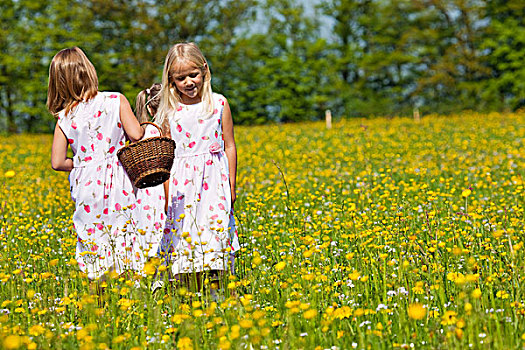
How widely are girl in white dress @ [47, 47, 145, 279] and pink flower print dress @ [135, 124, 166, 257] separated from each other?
0.25 feet

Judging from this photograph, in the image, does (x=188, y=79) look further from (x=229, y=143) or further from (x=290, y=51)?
(x=290, y=51)

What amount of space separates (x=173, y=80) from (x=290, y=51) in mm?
36840

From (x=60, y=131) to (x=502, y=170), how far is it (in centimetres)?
632

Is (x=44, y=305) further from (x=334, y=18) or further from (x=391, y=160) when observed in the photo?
(x=334, y=18)

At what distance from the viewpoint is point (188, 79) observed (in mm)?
4055

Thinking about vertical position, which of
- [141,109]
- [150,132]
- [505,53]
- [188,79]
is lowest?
[150,132]

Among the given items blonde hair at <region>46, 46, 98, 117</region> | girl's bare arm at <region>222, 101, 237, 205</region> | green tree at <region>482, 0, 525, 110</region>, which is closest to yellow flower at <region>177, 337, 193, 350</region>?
girl's bare arm at <region>222, 101, 237, 205</region>

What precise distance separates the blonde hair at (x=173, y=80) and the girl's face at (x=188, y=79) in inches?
0.8

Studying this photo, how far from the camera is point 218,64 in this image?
38219 millimetres

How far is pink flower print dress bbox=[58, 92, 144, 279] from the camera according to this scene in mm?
4168

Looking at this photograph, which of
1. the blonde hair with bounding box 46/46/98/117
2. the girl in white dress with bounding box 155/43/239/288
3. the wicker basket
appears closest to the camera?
the wicker basket

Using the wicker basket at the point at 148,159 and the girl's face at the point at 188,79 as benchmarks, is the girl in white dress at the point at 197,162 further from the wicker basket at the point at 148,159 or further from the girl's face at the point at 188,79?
the wicker basket at the point at 148,159

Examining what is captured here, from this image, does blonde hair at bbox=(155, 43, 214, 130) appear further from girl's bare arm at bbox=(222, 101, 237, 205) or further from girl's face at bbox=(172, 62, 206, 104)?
girl's bare arm at bbox=(222, 101, 237, 205)

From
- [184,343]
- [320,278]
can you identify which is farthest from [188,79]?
[184,343]
